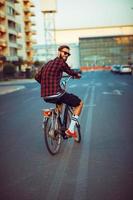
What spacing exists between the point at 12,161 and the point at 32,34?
101790 millimetres

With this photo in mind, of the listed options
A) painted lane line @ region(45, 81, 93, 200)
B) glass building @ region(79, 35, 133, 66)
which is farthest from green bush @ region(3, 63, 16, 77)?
glass building @ region(79, 35, 133, 66)

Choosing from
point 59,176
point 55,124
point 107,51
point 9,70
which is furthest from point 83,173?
point 107,51

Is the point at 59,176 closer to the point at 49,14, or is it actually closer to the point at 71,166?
the point at 71,166

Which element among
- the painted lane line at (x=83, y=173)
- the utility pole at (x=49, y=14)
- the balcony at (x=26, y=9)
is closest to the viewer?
the painted lane line at (x=83, y=173)

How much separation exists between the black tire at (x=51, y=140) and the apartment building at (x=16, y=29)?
6728 cm

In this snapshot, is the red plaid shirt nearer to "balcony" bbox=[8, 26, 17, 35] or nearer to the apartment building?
the apartment building

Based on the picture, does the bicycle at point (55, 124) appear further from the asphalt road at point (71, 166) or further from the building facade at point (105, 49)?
the building facade at point (105, 49)

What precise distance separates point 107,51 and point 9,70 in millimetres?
87293

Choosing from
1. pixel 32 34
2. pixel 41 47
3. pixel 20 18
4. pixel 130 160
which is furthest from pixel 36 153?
pixel 41 47

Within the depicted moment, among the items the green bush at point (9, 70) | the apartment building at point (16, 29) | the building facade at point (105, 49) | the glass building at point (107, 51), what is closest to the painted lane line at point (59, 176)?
the green bush at point (9, 70)

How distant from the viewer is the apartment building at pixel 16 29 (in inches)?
3088

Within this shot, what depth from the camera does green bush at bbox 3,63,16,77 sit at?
6562 cm

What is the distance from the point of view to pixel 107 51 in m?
150

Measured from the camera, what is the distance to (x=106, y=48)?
150 m
